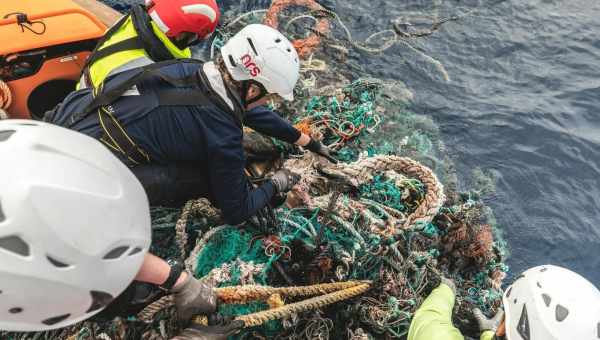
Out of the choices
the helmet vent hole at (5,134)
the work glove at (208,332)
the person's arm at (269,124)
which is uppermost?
the helmet vent hole at (5,134)

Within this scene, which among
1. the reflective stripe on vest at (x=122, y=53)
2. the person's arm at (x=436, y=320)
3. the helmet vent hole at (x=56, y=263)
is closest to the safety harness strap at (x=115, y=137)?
the reflective stripe on vest at (x=122, y=53)

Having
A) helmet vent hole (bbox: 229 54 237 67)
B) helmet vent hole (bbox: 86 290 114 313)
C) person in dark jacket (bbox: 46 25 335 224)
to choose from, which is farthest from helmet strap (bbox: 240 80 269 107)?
helmet vent hole (bbox: 86 290 114 313)

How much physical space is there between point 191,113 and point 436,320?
2076 mm

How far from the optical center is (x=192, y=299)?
2.51 metres

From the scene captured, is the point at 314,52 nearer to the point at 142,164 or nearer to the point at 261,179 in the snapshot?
the point at 261,179

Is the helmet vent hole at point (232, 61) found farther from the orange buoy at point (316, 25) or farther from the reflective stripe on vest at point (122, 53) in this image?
the orange buoy at point (316, 25)

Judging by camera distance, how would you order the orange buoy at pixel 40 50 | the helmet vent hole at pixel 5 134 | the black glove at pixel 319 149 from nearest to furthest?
the helmet vent hole at pixel 5 134
the orange buoy at pixel 40 50
the black glove at pixel 319 149

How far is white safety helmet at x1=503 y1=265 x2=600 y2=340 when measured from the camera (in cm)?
230

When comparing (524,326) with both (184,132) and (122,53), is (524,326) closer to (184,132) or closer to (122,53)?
(184,132)

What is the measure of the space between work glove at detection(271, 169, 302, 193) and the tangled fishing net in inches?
7.6

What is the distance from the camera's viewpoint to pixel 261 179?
396 centimetres

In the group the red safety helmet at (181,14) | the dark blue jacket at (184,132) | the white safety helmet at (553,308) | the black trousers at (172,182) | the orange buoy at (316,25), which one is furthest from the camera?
the orange buoy at (316,25)

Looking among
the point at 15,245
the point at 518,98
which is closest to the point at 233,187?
the point at 15,245

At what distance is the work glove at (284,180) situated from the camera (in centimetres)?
349
